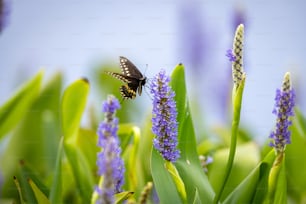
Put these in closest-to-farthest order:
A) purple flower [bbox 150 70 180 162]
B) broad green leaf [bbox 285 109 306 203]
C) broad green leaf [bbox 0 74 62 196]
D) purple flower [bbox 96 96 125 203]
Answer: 1. purple flower [bbox 96 96 125 203]
2. purple flower [bbox 150 70 180 162]
3. broad green leaf [bbox 285 109 306 203]
4. broad green leaf [bbox 0 74 62 196]

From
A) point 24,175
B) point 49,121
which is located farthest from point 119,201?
point 49,121

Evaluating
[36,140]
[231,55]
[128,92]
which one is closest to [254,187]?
[231,55]

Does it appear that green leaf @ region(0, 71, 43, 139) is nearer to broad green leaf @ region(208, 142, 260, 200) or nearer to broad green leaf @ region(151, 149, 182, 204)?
broad green leaf @ region(208, 142, 260, 200)

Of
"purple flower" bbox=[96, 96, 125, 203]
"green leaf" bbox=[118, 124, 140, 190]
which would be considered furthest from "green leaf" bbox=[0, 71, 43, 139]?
"purple flower" bbox=[96, 96, 125, 203]

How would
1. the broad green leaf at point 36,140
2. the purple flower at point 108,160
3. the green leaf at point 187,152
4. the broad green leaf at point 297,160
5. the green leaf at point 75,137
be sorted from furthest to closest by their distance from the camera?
1. the broad green leaf at point 36,140
2. the broad green leaf at point 297,160
3. the green leaf at point 75,137
4. the green leaf at point 187,152
5. the purple flower at point 108,160

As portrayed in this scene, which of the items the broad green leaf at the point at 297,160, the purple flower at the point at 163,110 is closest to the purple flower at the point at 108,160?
the purple flower at the point at 163,110

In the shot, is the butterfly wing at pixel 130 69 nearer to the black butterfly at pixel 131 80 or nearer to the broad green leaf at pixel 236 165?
the black butterfly at pixel 131 80
